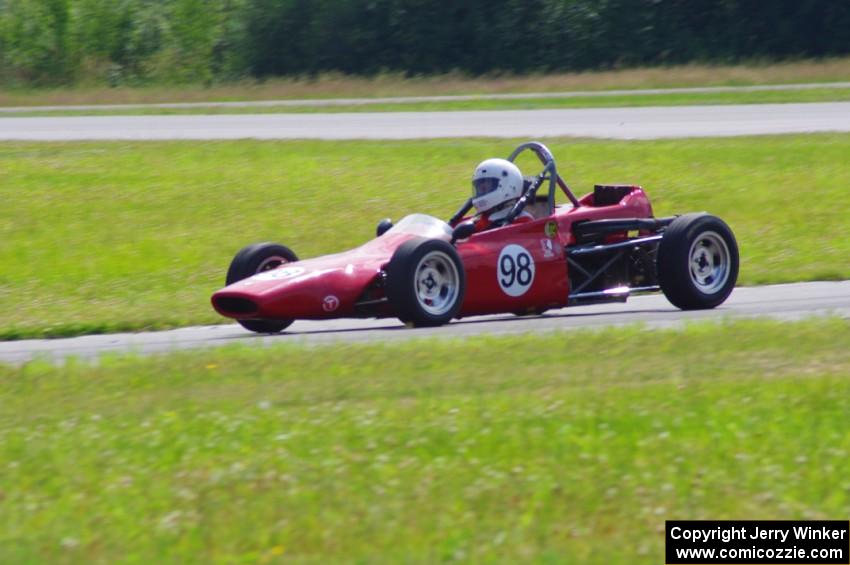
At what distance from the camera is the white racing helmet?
12992 millimetres

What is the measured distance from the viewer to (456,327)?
1219cm

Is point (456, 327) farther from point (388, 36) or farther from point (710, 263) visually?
point (388, 36)

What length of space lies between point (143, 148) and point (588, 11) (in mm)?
28767

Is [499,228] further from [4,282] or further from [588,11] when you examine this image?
[588,11]

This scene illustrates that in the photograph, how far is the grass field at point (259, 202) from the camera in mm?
15555

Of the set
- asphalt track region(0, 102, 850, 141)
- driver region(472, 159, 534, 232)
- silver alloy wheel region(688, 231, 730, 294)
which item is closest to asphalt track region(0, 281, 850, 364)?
silver alloy wheel region(688, 231, 730, 294)

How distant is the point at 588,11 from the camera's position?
165ft

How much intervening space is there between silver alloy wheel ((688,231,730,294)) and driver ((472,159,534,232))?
166 centimetres

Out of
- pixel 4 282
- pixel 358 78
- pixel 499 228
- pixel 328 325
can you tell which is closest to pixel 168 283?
pixel 4 282

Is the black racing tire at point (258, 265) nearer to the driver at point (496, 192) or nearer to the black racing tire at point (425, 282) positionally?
the black racing tire at point (425, 282)

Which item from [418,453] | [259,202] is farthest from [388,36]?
[418,453]

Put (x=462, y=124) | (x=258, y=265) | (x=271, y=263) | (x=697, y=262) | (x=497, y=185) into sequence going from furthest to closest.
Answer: (x=462, y=124)
(x=697, y=262)
(x=497, y=185)
(x=271, y=263)
(x=258, y=265)

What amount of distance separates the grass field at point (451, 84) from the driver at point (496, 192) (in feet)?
90.9

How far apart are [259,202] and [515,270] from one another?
7.92 m
